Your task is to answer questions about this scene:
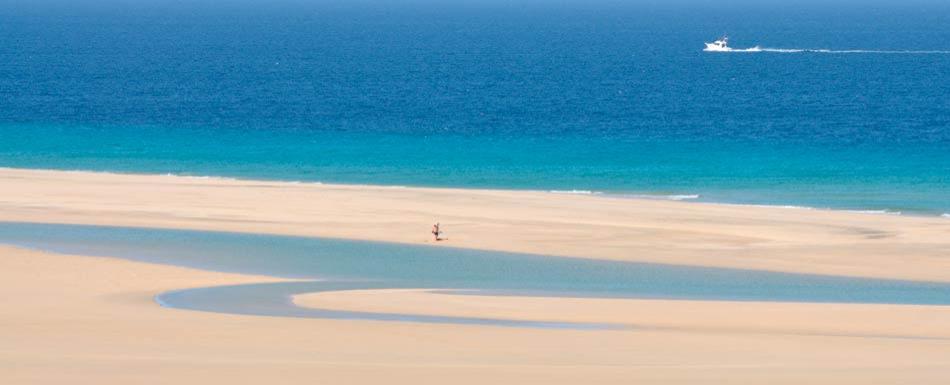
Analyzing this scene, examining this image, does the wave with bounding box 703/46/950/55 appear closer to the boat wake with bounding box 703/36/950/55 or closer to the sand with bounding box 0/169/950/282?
the boat wake with bounding box 703/36/950/55

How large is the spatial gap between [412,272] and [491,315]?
526 cm

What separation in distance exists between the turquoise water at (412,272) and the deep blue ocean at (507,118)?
43.4 feet

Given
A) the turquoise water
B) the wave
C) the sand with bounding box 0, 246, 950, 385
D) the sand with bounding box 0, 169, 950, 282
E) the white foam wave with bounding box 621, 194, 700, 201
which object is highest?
the wave

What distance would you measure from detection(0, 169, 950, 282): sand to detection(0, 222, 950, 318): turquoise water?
1125 millimetres

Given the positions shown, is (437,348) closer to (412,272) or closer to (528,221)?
(412,272)

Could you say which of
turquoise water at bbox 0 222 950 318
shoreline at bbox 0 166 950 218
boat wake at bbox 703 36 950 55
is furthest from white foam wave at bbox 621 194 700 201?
Answer: boat wake at bbox 703 36 950 55

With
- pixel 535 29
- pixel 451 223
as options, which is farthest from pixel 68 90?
pixel 535 29

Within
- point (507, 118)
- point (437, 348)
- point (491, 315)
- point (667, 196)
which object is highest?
point (507, 118)

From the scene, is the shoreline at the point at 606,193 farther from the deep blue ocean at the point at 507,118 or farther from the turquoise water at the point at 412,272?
the turquoise water at the point at 412,272

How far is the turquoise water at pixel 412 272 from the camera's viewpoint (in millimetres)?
27641

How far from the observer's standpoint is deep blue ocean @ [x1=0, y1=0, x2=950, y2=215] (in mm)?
50500

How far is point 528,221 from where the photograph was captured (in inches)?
1494

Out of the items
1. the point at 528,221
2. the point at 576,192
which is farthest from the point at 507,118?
the point at 528,221

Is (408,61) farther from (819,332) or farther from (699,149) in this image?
(819,332)
